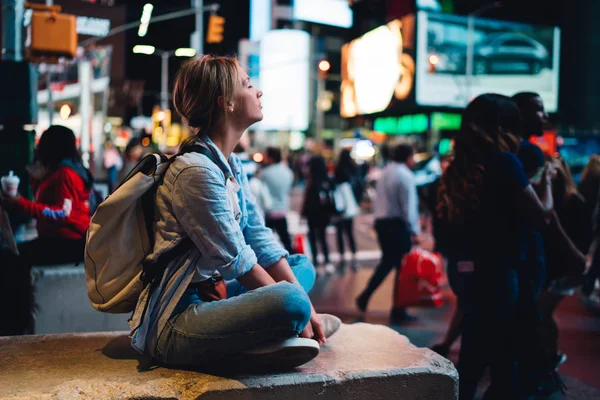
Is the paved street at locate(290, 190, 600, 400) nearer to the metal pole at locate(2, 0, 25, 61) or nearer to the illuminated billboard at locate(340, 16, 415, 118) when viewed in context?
the metal pole at locate(2, 0, 25, 61)

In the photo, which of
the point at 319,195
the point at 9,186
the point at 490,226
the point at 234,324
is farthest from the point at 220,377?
the point at 319,195

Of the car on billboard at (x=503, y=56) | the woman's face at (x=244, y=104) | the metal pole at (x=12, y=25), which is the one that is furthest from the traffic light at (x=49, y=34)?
the car on billboard at (x=503, y=56)

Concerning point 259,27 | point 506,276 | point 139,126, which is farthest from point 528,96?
point 259,27

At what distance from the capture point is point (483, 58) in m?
57.2

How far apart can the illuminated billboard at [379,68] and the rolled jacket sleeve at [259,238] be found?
52261mm

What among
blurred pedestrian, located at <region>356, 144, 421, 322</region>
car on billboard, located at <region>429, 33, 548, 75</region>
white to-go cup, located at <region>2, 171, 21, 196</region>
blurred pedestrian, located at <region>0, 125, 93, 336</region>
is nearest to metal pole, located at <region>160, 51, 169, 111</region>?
car on billboard, located at <region>429, 33, 548, 75</region>

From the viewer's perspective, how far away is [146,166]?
2.94 meters

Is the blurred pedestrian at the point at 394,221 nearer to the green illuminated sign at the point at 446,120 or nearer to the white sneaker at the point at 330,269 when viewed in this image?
the white sneaker at the point at 330,269

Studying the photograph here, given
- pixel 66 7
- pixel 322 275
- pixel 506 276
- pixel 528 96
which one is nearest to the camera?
pixel 506 276

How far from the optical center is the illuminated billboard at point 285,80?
90706 mm

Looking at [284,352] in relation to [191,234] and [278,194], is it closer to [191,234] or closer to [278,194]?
[191,234]

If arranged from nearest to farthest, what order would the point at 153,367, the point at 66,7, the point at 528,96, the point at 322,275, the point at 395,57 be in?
the point at 153,367 < the point at 528,96 < the point at 66,7 < the point at 322,275 < the point at 395,57

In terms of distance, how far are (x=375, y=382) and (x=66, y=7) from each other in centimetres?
720

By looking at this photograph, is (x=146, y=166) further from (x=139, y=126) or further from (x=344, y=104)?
(x=344, y=104)
